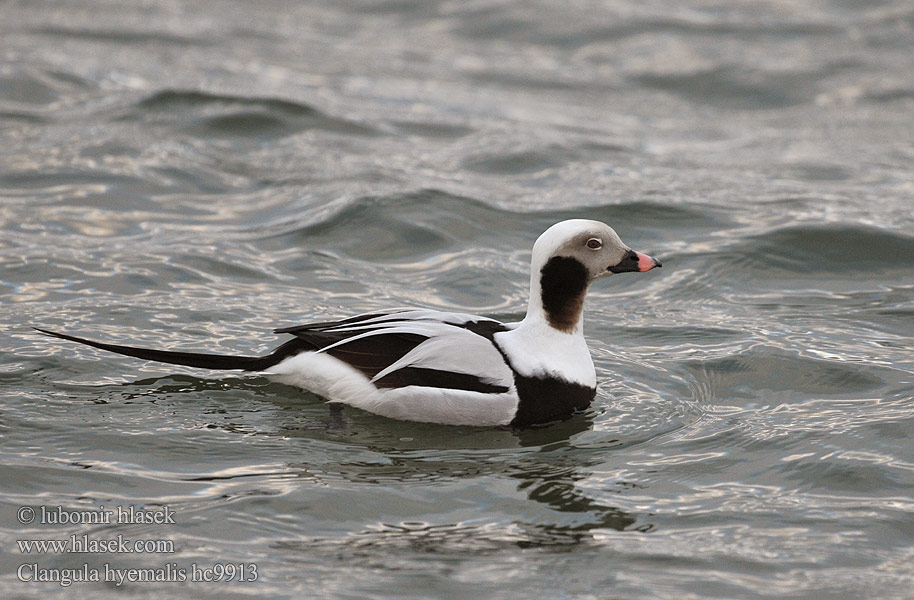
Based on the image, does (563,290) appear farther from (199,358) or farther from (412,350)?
(199,358)

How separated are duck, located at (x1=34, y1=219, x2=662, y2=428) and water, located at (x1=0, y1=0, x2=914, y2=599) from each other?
133 millimetres

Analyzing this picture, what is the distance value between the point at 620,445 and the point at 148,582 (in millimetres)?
2610

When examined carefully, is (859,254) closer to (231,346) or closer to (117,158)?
(231,346)

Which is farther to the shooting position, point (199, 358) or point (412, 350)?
point (199, 358)

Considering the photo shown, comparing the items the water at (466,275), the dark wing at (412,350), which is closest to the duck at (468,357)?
the dark wing at (412,350)

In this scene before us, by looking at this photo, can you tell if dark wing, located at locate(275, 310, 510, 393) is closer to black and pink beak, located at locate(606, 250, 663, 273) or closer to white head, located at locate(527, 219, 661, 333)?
white head, located at locate(527, 219, 661, 333)

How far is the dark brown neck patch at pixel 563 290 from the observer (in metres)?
6.91

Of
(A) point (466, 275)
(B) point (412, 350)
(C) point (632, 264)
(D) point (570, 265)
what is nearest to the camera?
(B) point (412, 350)

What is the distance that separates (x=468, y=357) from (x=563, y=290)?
0.67 meters

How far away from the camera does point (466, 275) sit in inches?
377

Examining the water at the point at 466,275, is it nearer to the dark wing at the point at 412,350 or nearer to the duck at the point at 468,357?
the duck at the point at 468,357

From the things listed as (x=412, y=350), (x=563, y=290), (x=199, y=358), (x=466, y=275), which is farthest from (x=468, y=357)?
(x=466, y=275)

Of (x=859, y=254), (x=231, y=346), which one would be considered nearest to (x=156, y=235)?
(x=231, y=346)

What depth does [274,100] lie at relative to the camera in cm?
1362
